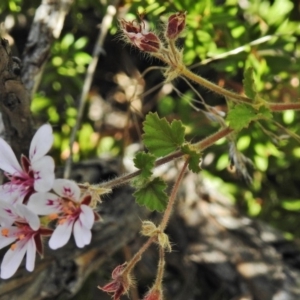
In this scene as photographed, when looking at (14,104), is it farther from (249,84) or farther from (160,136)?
(249,84)

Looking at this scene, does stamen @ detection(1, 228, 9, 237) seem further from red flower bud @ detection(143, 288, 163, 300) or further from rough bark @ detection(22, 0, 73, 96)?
rough bark @ detection(22, 0, 73, 96)

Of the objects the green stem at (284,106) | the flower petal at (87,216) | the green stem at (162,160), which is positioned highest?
the green stem at (284,106)

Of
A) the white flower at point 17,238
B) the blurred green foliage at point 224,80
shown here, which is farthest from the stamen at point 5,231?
the blurred green foliage at point 224,80

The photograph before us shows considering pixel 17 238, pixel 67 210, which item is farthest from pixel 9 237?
pixel 67 210

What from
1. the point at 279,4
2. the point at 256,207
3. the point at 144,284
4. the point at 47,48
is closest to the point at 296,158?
the point at 256,207

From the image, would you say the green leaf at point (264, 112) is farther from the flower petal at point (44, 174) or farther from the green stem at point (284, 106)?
the flower petal at point (44, 174)

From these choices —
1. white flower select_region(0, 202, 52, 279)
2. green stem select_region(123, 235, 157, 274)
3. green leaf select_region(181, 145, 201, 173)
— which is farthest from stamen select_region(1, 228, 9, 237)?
green leaf select_region(181, 145, 201, 173)
